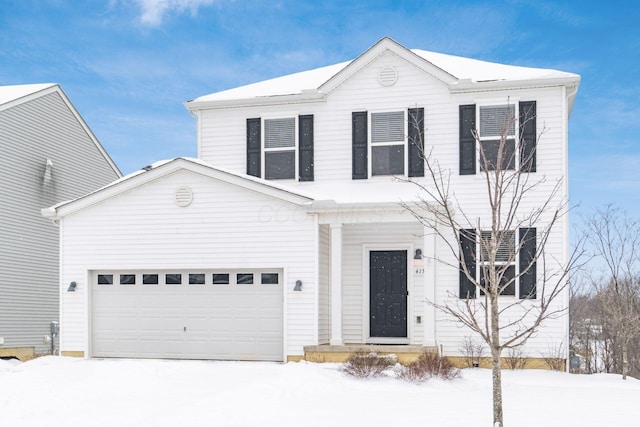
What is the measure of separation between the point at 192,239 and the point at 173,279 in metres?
1.05

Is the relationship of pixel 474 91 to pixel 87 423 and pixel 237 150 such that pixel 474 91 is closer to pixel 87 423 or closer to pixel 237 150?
pixel 237 150

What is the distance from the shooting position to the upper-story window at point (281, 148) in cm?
1650

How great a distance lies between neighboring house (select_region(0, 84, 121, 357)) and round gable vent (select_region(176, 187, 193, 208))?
6.94 metres

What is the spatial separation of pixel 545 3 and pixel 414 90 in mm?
9739

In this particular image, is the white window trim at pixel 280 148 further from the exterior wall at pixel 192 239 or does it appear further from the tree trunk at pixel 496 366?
the tree trunk at pixel 496 366

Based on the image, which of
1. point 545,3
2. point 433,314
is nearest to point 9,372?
point 433,314

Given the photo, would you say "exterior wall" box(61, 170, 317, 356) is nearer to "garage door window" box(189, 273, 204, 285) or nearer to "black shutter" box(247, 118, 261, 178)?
"garage door window" box(189, 273, 204, 285)

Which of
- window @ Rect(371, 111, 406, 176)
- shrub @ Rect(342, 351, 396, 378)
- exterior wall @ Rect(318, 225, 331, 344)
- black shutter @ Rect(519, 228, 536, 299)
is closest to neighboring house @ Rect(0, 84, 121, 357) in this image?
exterior wall @ Rect(318, 225, 331, 344)

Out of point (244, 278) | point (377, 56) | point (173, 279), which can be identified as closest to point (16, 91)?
point (173, 279)

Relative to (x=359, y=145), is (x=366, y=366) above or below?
below

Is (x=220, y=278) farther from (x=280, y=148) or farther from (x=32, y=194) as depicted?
(x=32, y=194)

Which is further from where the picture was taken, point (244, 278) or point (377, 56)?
point (377, 56)

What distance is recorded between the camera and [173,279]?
1543cm

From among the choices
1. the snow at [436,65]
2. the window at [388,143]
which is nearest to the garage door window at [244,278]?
the window at [388,143]
